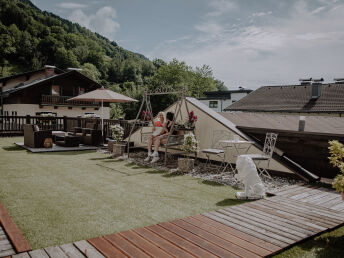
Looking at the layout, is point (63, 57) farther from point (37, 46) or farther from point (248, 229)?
point (248, 229)

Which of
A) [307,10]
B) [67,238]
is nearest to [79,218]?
[67,238]

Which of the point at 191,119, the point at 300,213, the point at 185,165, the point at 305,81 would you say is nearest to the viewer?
the point at 300,213

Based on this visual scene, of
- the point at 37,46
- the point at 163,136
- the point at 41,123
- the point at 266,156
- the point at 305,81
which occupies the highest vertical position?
the point at 37,46

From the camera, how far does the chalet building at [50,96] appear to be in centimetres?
2661

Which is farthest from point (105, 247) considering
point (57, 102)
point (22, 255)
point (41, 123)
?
point (57, 102)

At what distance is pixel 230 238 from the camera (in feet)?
9.69

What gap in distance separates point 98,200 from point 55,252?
170 cm

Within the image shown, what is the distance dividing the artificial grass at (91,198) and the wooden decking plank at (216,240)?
0.35 meters

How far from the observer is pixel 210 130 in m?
7.79

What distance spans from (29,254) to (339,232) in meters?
3.51

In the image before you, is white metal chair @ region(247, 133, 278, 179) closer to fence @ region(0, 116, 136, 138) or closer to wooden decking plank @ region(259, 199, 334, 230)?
wooden decking plank @ region(259, 199, 334, 230)

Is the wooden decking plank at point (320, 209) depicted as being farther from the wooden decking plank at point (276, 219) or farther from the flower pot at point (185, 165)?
the flower pot at point (185, 165)

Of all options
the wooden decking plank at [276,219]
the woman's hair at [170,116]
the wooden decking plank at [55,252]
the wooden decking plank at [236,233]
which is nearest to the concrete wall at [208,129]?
the woman's hair at [170,116]

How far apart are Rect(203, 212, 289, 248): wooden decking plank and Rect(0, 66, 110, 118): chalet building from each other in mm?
25927
